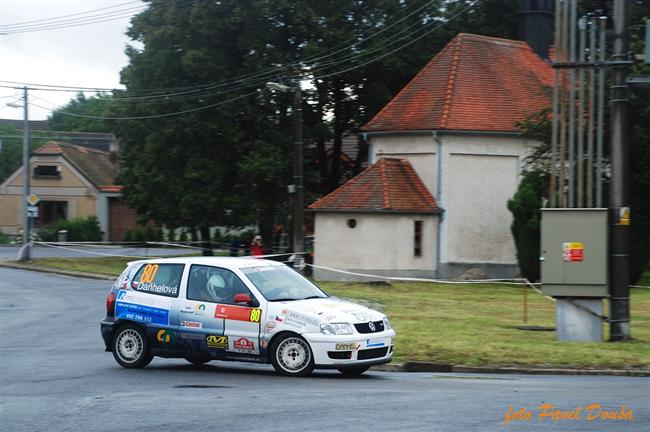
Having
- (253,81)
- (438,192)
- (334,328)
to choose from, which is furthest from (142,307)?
(253,81)

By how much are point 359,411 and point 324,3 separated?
126 feet

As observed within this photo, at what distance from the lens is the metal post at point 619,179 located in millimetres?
17438

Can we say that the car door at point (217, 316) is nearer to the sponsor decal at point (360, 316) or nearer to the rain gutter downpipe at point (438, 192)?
the sponsor decal at point (360, 316)

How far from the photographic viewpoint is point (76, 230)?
237 ft

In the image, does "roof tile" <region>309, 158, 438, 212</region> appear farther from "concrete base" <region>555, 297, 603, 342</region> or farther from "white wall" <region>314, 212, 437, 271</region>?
"concrete base" <region>555, 297, 603, 342</region>

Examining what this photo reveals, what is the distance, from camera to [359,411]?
10.8 m

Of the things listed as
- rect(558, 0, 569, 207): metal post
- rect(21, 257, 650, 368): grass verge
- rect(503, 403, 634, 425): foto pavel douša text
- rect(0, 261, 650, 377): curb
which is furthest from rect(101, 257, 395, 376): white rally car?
rect(558, 0, 569, 207): metal post

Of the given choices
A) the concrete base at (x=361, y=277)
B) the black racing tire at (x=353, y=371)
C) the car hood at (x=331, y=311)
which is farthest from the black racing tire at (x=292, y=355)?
the concrete base at (x=361, y=277)

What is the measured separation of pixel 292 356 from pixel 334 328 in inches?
31.4

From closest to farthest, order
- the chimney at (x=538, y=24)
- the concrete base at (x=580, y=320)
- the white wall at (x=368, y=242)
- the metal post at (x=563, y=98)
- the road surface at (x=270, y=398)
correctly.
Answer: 1. the road surface at (x=270, y=398)
2. the concrete base at (x=580, y=320)
3. the metal post at (x=563, y=98)
4. the white wall at (x=368, y=242)
5. the chimney at (x=538, y=24)

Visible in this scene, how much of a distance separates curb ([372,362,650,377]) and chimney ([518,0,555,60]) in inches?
1369

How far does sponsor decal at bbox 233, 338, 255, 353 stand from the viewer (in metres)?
14.2

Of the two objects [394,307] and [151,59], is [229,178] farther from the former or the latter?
[394,307]

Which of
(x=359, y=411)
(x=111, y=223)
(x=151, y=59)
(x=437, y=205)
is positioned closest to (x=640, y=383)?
(x=359, y=411)
